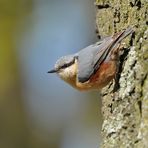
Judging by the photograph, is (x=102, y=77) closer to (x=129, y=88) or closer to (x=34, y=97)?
(x=129, y=88)

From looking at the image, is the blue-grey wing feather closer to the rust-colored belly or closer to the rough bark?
the rust-colored belly

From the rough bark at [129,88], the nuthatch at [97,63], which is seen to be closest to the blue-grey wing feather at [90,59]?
the nuthatch at [97,63]

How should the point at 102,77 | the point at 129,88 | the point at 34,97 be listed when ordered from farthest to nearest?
the point at 34,97
the point at 102,77
the point at 129,88

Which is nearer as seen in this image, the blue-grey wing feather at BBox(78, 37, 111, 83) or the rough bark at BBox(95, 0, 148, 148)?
the rough bark at BBox(95, 0, 148, 148)

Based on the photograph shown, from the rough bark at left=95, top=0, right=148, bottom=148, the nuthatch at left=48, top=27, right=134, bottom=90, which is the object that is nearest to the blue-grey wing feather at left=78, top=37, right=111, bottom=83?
the nuthatch at left=48, top=27, right=134, bottom=90

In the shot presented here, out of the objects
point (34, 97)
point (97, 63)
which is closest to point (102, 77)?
point (97, 63)

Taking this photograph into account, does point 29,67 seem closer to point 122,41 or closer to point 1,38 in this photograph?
point 1,38
